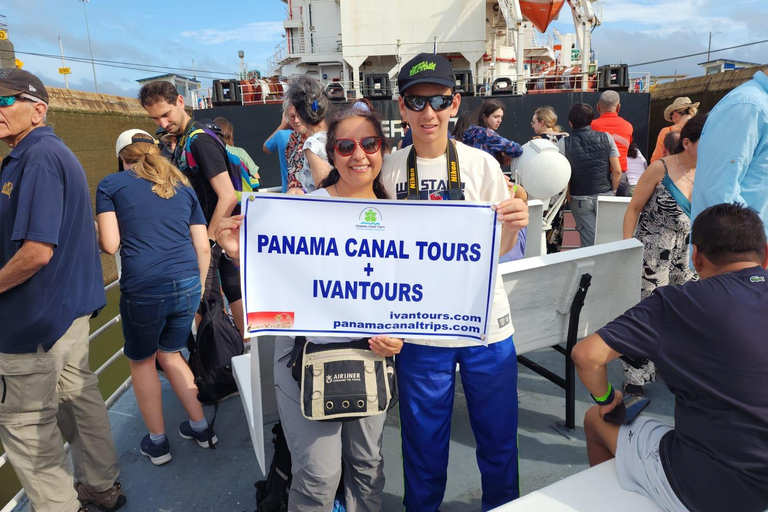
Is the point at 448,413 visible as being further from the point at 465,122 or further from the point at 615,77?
the point at 615,77

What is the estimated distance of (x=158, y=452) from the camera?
2.78 meters

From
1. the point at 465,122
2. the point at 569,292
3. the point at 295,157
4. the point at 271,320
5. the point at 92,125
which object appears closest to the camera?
the point at 271,320

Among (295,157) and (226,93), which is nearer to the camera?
(295,157)

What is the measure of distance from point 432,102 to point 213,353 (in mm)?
2125

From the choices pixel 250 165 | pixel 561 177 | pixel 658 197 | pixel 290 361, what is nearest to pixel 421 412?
pixel 290 361

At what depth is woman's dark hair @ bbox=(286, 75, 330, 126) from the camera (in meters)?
3.16

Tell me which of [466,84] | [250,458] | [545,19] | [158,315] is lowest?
[250,458]

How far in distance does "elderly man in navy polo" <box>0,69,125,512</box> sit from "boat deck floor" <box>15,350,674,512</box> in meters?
0.43

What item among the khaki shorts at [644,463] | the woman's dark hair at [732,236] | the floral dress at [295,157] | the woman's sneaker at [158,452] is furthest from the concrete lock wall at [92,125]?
the woman's dark hair at [732,236]

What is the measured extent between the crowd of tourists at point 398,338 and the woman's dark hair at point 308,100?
1.48ft

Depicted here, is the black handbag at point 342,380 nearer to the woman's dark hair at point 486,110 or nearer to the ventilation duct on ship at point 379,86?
the woman's dark hair at point 486,110

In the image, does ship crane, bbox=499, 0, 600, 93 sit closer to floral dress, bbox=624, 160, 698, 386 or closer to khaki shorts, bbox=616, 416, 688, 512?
floral dress, bbox=624, 160, 698, 386

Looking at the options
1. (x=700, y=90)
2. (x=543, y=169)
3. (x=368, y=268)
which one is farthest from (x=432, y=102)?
(x=700, y=90)

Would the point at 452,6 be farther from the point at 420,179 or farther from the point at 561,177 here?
the point at 420,179
